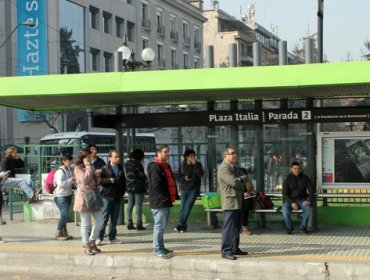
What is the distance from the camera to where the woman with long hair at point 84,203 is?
9.38 m

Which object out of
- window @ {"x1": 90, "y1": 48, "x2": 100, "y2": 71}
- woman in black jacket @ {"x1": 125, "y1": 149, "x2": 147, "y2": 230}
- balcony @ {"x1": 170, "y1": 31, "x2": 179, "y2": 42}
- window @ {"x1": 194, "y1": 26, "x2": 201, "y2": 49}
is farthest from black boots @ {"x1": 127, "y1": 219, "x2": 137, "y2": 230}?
window @ {"x1": 194, "y1": 26, "x2": 201, "y2": 49}

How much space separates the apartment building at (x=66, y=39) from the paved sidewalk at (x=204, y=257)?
84.1ft

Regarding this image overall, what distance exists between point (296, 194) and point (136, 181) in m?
3.11

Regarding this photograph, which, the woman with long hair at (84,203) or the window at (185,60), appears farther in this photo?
the window at (185,60)

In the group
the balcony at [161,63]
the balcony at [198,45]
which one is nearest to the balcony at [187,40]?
the balcony at [198,45]

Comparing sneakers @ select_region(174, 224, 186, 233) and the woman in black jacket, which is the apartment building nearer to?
the woman in black jacket

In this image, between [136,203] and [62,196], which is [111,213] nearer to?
[62,196]

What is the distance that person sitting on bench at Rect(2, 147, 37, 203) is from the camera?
1380 cm

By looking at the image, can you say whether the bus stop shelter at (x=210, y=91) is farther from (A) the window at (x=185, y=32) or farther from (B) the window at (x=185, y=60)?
(A) the window at (x=185, y=32)

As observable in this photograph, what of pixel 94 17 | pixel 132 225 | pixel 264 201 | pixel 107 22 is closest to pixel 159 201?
pixel 264 201

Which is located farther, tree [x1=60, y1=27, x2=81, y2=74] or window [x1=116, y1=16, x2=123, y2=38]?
window [x1=116, y1=16, x2=123, y2=38]

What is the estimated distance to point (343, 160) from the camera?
1180cm

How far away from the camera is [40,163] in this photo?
1385cm

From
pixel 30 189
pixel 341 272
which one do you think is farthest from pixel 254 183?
pixel 30 189
